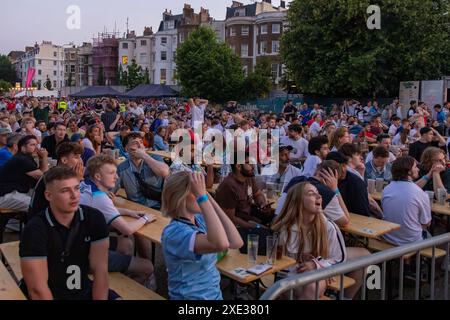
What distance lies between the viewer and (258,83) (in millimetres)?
41750

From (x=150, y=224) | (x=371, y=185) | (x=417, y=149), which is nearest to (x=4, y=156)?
(x=150, y=224)

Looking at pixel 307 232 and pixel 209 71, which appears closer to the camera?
pixel 307 232

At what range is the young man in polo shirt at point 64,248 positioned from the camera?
9.96ft

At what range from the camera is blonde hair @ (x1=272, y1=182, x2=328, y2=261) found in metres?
4.03

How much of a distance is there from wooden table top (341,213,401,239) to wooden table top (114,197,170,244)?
189 cm

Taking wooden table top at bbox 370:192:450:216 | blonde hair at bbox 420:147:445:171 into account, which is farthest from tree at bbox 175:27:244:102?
wooden table top at bbox 370:192:450:216

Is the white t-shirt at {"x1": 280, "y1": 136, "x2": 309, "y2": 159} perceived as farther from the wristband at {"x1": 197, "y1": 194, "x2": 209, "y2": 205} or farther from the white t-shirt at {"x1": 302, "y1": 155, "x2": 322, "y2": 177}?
the wristband at {"x1": 197, "y1": 194, "x2": 209, "y2": 205}

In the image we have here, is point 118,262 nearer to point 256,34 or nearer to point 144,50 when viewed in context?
point 256,34

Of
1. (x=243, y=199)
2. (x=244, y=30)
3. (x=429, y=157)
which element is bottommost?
(x=243, y=199)

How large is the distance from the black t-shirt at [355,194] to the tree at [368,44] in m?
23.6

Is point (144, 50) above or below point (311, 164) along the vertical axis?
above

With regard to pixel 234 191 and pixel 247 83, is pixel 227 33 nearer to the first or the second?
pixel 247 83

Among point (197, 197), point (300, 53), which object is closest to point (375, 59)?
point (300, 53)

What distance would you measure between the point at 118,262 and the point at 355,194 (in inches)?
111
